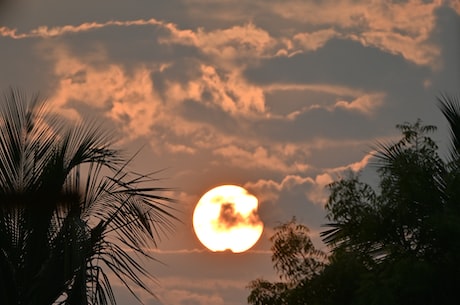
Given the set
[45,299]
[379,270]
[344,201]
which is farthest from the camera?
[344,201]

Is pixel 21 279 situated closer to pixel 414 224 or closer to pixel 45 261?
pixel 45 261

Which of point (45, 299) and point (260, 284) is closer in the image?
point (45, 299)

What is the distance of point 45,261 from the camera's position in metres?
13.3

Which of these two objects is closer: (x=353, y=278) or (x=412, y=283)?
(x=412, y=283)

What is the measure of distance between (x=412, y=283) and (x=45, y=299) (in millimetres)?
7449

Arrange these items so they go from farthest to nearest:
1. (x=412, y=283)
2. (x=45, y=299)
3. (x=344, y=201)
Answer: (x=344, y=201) → (x=412, y=283) → (x=45, y=299)

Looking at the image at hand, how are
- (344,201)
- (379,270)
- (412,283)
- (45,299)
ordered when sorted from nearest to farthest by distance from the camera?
1. (45,299)
2. (412,283)
3. (379,270)
4. (344,201)

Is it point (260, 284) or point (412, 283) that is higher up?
point (260, 284)

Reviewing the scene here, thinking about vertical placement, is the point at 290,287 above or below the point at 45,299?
above

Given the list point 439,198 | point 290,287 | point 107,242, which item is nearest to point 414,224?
point 439,198

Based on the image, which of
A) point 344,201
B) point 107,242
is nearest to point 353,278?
point 344,201

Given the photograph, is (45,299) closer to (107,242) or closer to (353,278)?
(107,242)

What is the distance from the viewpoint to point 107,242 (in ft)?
44.4

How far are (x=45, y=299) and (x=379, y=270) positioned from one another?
7926mm
